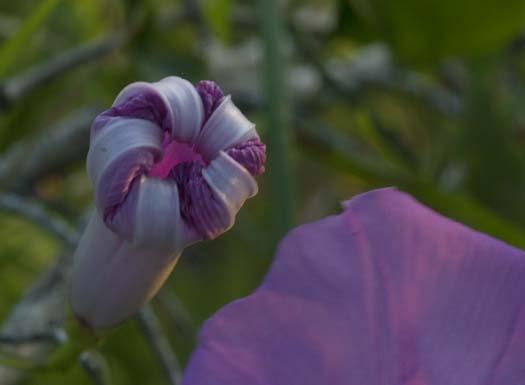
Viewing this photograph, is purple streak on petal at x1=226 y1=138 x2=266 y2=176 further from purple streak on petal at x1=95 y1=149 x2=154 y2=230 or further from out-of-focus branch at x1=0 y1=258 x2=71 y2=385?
out-of-focus branch at x1=0 y1=258 x2=71 y2=385

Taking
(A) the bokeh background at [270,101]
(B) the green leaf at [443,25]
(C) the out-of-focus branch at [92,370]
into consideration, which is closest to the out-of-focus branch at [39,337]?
(C) the out-of-focus branch at [92,370]

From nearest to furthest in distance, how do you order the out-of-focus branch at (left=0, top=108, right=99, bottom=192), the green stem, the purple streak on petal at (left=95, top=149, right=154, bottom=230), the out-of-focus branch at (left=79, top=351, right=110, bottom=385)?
the purple streak on petal at (left=95, top=149, right=154, bottom=230), the out-of-focus branch at (left=79, top=351, right=110, bottom=385), the green stem, the out-of-focus branch at (left=0, top=108, right=99, bottom=192)

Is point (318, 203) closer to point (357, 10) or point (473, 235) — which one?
point (357, 10)

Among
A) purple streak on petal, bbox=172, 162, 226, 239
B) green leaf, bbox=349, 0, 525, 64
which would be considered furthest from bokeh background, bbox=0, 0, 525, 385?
purple streak on petal, bbox=172, 162, 226, 239

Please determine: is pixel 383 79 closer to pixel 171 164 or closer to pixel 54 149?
pixel 54 149

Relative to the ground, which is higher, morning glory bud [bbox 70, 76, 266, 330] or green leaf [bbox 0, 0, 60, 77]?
morning glory bud [bbox 70, 76, 266, 330]

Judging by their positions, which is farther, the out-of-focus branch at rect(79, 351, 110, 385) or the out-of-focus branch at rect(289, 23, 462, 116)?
the out-of-focus branch at rect(289, 23, 462, 116)

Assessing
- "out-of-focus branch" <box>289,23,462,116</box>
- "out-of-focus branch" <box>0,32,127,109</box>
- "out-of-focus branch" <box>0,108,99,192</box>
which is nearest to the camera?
"out-of-focus branch" <box>0,32,127,109</box>
